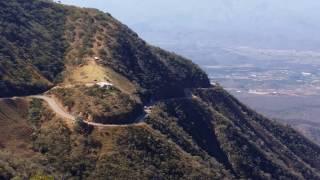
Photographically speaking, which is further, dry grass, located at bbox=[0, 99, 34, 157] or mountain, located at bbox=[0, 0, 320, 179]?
mountain, located at bbox=[0, 0, 320, 179]

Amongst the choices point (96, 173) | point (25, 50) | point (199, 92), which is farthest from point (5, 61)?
point (199, 92)

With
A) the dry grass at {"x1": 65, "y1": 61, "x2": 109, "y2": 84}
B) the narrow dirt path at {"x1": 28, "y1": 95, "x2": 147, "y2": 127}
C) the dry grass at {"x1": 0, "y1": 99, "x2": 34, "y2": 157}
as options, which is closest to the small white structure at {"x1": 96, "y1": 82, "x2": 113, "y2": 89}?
the dry grass at {"x1": 65, "y1": 61, "x2": 109, "y2": 84}

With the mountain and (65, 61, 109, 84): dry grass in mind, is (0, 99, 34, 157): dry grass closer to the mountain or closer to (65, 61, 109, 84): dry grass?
the mountain

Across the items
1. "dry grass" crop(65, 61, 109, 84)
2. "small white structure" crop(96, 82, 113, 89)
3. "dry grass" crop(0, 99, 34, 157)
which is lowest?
"dry grass" crop(0, 99, 34, 157)

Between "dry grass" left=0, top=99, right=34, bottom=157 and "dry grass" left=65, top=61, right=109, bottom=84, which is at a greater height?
"dry grass" left=65, top=61, right=109, bottom=84

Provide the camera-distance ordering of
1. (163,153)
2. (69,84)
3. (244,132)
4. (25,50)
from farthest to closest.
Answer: (244,132) → (25,50) → (69,84) → (163,153)

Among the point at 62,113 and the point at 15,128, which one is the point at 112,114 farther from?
the point at 15,128

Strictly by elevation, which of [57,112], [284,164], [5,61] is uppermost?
[5,61]

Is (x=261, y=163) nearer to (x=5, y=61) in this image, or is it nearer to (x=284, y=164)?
(x=284, y=164)
